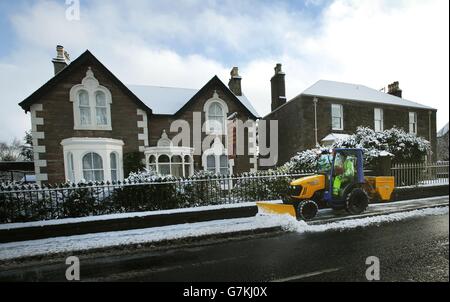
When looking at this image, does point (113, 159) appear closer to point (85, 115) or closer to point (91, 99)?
point (85, 115)

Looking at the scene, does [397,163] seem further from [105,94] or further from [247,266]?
[105,94]

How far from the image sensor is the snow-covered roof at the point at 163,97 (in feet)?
47.0

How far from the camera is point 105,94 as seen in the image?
12.7m

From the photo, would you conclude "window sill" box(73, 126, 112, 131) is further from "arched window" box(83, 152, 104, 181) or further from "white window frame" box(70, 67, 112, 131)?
"arched window" box(83, 152, 104, 181)

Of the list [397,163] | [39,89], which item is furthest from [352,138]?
[39,89]

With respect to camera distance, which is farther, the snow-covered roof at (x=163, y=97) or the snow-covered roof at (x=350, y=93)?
the snow-covered roof at (x=350, y=93)

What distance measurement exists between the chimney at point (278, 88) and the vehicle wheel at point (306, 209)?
14859 millimetres

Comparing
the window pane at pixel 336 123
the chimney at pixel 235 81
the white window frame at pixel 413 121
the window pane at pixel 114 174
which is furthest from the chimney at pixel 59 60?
the white window frame at pixel 413 121

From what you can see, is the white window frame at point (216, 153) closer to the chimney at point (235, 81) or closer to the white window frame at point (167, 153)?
the white window frame at point (167, 153)

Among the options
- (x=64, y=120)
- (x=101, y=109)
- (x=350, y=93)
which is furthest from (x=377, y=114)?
(x=64, y=120)

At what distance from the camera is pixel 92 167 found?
11.8 meters

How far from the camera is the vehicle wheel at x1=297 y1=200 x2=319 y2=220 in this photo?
7070 millimetres

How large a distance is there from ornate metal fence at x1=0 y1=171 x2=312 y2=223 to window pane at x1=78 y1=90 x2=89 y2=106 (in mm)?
6821

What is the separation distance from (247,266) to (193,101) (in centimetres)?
1188
